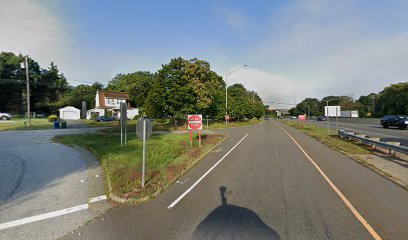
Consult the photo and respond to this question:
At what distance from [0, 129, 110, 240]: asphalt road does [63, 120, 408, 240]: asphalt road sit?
59 cm

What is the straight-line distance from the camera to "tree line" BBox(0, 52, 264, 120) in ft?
98.3

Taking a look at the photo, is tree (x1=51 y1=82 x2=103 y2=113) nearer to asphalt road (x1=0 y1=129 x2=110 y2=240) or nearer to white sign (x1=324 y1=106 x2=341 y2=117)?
asphalt road (x1=0 y1=129 x2=110 y2=240)

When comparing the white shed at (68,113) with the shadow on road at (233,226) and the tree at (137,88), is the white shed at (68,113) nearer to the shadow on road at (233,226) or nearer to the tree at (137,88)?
the tree at (137,88)

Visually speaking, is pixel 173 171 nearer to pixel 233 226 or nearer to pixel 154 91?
pixel 233 226

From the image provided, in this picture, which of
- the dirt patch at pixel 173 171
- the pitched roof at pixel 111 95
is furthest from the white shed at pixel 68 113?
the dirt patch at pixel 173 171

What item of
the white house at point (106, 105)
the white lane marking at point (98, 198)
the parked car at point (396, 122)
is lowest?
the white lane marking at point (98, 198)

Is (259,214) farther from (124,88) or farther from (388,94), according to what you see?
(388,94)

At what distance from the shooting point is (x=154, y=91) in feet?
100

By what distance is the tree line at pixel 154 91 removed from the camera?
1179 inches

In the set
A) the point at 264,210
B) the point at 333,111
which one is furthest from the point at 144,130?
the point at 333,111

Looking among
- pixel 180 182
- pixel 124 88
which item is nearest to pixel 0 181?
pixel 180 182

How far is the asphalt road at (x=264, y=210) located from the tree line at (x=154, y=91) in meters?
23.1

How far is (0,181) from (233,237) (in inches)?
306

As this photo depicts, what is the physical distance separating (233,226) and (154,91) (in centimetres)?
2826
